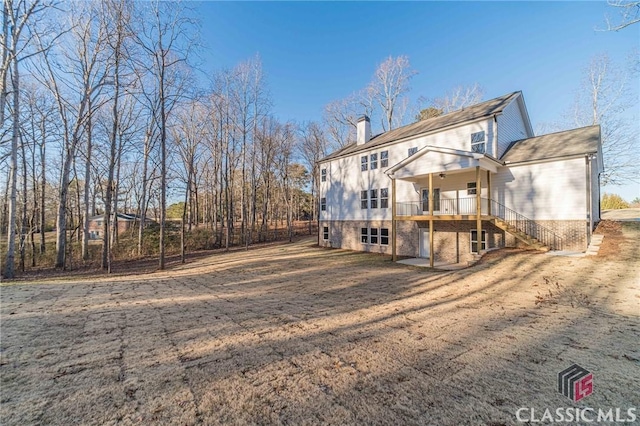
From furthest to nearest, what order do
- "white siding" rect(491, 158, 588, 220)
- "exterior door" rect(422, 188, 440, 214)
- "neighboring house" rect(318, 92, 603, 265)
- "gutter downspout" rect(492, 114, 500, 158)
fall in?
"exterior door" rect(422, 188, 440, 214) → "gutter downspout" rect(492, 114, 500, 158) → "neighboring house" rect(318, 92, 603, 265) → "white siding" rect(491, 158, 588, 220)

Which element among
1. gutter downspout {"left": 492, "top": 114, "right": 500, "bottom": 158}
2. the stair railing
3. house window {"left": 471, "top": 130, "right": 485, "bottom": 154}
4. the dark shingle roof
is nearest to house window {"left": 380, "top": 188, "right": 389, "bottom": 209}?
house window {"left": 471, "top": 130, "right": 485, "bottom": 154}

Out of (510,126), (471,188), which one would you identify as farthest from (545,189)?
(510,126)

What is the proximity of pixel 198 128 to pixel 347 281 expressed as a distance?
19.3 metres

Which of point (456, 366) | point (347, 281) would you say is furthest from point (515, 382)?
point (347, 281)

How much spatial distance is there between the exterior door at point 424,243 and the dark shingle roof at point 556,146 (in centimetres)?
550

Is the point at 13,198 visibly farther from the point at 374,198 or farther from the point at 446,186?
the point at 446,186

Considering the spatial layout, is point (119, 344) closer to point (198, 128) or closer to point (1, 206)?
point (198, 128)

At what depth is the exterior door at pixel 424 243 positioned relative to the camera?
618 inches

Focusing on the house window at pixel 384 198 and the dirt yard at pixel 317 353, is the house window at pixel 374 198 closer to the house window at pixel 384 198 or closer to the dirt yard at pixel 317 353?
the house window at pixel 384 198

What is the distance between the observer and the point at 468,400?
2.71 meters

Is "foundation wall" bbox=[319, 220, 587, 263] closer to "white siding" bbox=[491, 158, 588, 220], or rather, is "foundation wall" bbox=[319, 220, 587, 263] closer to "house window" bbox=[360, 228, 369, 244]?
"house window" bbox=[360, 228, 369, 244]

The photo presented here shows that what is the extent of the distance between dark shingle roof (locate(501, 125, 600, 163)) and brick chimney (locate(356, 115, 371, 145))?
991 centimetres

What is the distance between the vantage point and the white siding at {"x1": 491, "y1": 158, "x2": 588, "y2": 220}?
434 inches

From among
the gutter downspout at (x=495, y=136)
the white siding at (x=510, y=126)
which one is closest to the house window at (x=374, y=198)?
the gutter downspout at (x=495, y=136)
